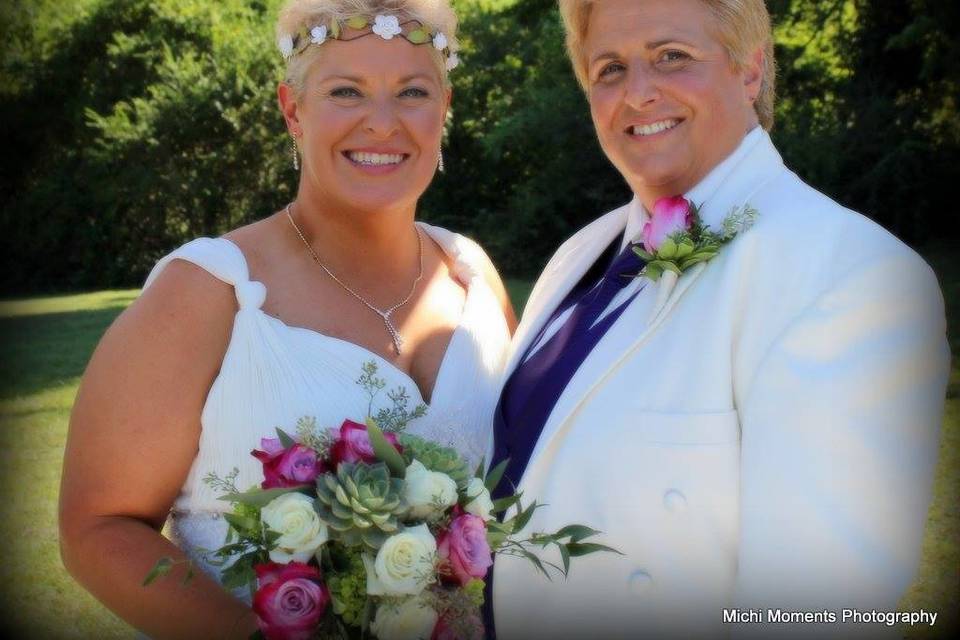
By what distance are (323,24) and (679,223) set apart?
1493 mm

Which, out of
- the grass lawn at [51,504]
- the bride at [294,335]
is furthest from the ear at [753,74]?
the grass lawn at [51,504]

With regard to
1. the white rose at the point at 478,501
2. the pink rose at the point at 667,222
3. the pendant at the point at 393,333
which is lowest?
the white rose at the point at 478,501

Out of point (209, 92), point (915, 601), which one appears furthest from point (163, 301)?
point (209, 92)

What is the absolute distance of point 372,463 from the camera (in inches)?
106

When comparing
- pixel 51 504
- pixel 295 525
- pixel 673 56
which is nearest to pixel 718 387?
pixel 673 56

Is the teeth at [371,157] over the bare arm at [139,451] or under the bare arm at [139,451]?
over

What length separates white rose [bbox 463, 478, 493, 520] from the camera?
106 inches

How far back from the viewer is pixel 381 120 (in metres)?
3.79

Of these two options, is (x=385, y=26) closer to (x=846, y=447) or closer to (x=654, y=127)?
(x=654, y=127)

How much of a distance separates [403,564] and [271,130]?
80.6 ft

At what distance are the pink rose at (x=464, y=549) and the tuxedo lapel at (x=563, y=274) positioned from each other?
1102 mm

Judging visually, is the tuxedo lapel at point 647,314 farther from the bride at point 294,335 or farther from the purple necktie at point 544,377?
the bride at point 294,335

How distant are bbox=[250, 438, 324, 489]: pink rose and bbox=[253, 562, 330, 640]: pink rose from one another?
0.20m

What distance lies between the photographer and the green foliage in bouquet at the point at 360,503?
A: 8.31ft
